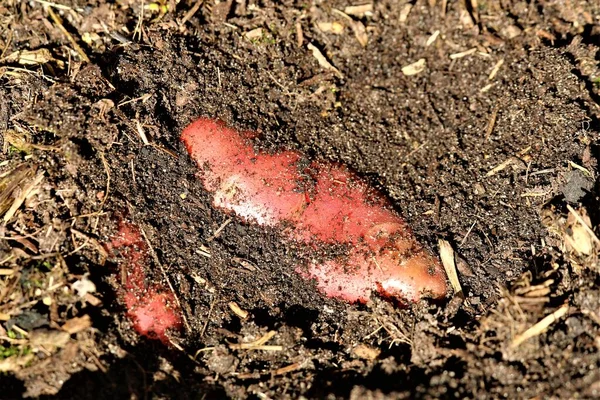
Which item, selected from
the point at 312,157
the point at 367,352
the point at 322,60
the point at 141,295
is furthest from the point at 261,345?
the point at 322,60

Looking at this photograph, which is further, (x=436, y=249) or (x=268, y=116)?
(x=268, y=116)

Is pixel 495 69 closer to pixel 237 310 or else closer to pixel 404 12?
pixel 404 12

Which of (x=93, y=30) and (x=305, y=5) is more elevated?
(x=305, y=5)

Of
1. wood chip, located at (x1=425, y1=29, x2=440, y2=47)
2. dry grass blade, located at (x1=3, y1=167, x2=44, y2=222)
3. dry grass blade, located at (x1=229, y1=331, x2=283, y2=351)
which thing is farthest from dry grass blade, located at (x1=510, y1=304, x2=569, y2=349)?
dry grass blade, located at (x1=3, y1=167, x2=44, y2=222)

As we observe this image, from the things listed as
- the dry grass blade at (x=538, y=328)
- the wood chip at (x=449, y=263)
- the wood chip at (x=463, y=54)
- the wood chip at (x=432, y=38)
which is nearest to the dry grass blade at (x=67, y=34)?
the wood chip at (x=432, y=38)

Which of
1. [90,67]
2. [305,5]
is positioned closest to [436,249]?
[305,5]

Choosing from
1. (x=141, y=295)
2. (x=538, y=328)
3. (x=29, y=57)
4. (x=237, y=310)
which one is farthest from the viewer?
(x=29, y=57)

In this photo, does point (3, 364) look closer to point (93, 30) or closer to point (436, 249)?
point (93, 30)
